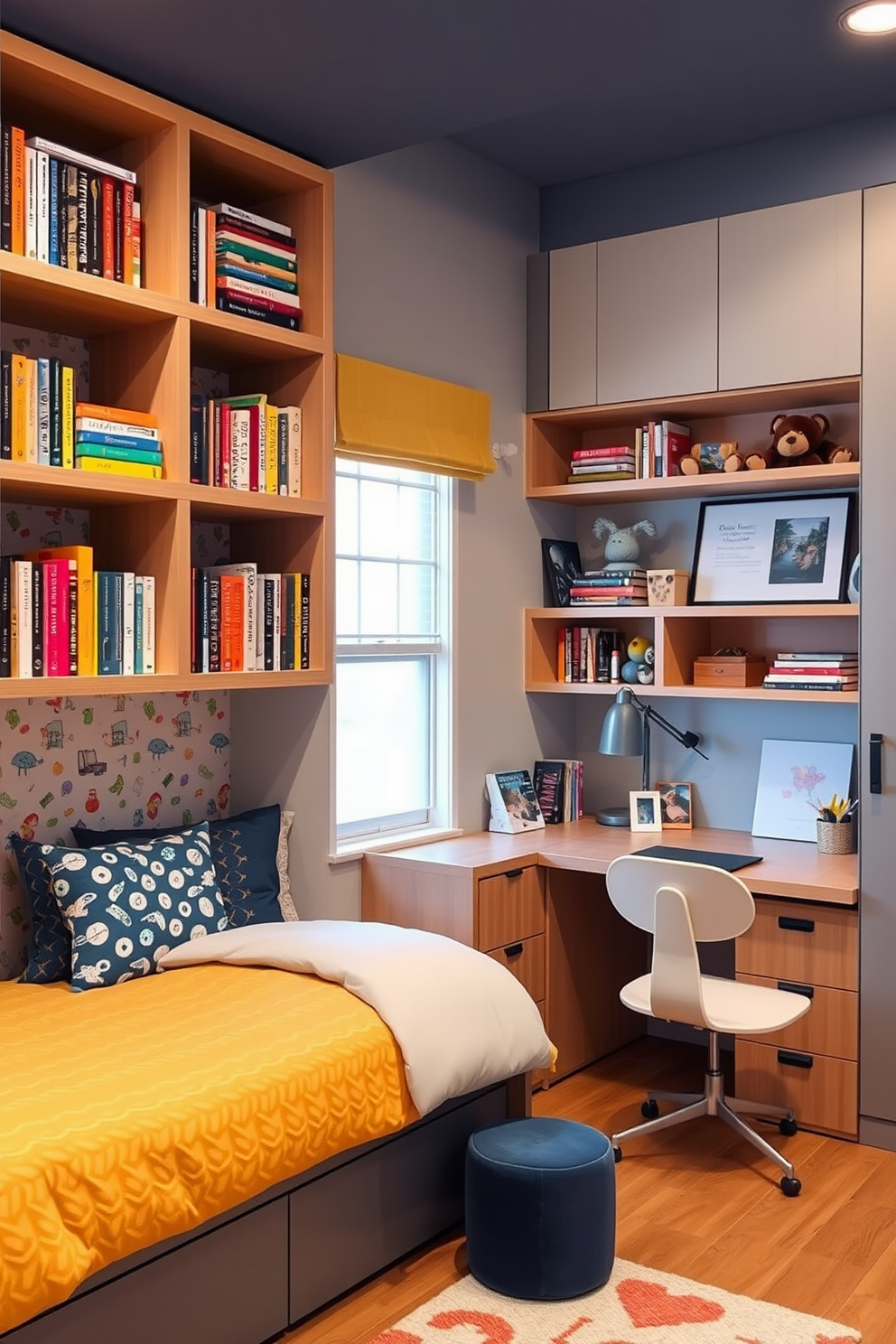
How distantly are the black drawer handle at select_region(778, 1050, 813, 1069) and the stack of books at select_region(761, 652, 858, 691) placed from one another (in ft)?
3.48

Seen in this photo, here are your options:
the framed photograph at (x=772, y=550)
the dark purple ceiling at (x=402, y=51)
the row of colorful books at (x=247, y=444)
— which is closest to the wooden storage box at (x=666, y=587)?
the framed photograph at (x=772, y=550)

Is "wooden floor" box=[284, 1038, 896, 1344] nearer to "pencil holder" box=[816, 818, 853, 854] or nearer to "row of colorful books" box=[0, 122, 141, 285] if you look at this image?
"pencil holder" box=[816, 818, 853, 854]

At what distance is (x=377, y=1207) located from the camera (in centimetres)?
276

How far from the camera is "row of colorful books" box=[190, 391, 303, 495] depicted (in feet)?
10.1

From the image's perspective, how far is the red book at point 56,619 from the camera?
8.91 feet

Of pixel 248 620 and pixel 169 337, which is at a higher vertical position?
pixel 169 337

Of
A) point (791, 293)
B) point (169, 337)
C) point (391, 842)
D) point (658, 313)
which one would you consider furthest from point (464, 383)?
point (391, 842)

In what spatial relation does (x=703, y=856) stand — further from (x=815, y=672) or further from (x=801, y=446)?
(x=801, y=446)

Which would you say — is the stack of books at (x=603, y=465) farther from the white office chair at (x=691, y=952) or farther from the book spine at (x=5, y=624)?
the book spine at (x=5, y=624)

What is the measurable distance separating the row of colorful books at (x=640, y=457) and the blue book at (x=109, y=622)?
1955 millimetres

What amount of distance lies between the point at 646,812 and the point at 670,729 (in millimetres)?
296

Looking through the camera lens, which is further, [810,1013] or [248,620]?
[810,1013]

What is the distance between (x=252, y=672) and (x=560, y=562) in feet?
5.42

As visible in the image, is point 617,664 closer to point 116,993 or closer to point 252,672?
point 252,672
